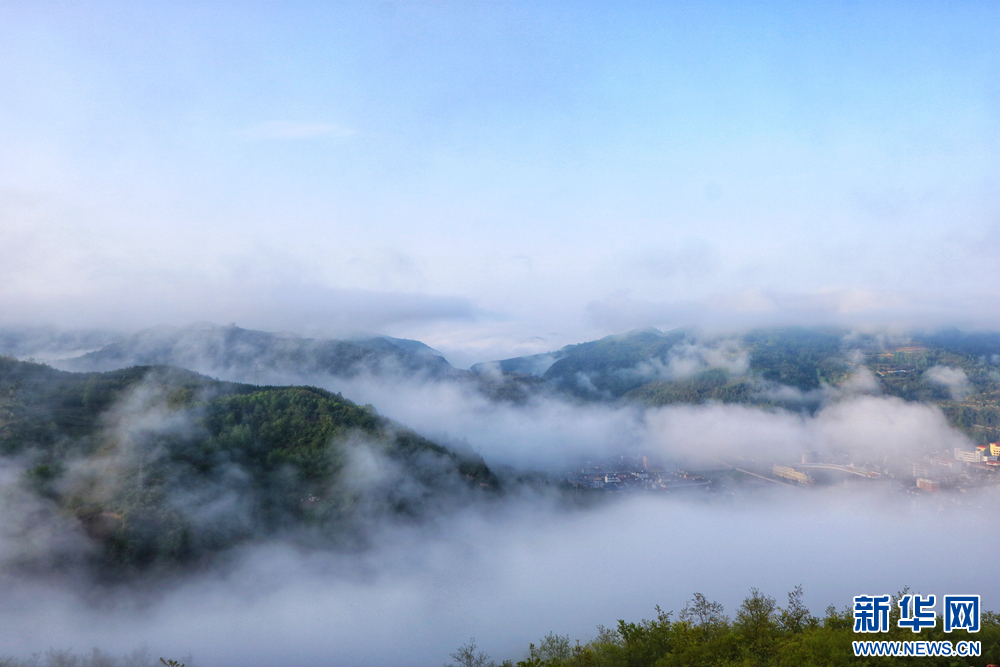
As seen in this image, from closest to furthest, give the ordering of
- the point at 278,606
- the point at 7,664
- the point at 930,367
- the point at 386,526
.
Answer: the point at 7,664 → the point at 278,606 → the point at 386,526 → the point at 930,367

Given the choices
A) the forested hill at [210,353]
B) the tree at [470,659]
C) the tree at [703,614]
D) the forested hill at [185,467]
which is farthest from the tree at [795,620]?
the forested hill at [210,353]

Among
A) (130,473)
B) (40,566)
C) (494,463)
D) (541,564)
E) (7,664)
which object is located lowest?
(541,564)

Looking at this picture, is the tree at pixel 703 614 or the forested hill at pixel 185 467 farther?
the forested hill at pixel 185 467

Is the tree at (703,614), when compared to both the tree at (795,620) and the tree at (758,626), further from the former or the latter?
the tree at (795,620)

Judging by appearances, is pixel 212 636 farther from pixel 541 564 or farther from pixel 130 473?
pixel 541 564

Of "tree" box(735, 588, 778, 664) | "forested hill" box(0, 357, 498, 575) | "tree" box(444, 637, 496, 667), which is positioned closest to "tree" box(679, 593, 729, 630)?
"tree" box(735, 588, 778, 664)

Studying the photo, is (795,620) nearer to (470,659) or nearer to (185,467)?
(470,659)

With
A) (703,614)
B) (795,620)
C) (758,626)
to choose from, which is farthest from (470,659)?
(795,620)

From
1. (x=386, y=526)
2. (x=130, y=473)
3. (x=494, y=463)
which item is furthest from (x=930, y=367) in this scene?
(x=130, y=473)
